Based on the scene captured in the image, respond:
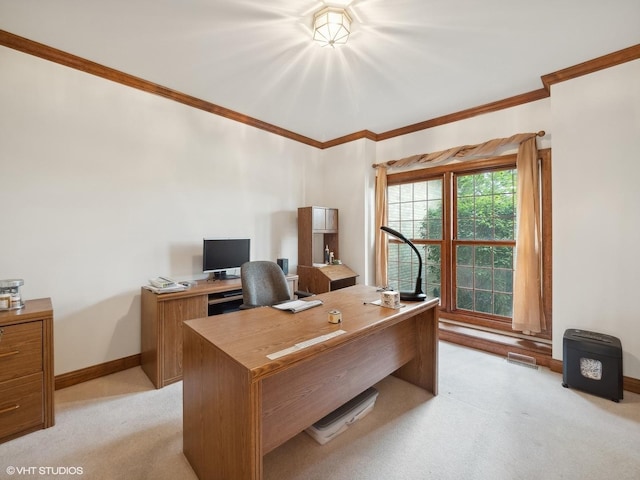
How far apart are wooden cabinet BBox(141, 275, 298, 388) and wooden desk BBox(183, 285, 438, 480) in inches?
37.2

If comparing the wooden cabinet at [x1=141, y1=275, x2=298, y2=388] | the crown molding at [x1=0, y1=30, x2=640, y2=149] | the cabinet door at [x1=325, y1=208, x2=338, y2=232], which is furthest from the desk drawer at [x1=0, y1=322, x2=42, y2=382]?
the cabinet door at [x1=325, y1=208, x2=338, y2=232]

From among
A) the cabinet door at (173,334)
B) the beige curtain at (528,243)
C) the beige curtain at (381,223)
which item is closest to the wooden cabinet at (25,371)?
the cabinet door at (173,334)

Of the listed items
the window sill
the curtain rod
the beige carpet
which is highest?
the curtain rod

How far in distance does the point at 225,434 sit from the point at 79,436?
51.2 inches

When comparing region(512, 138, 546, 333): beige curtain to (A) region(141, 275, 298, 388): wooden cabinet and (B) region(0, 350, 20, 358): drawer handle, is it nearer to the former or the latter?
(A) region(141, 275, 298, 388): wooden cabinet

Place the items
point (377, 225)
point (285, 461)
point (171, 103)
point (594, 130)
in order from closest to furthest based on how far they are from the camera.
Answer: point (285, 461) < point (594, 130) < point (171, 103) < point (377, 225)

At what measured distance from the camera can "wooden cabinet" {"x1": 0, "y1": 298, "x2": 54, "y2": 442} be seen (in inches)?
67.4

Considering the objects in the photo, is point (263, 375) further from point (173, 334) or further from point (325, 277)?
point (325, 277)

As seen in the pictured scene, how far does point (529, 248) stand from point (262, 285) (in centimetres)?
269

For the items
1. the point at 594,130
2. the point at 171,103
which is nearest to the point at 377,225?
the point at 594,130

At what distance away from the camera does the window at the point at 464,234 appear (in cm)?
320

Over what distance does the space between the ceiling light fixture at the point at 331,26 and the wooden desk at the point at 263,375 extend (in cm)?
196

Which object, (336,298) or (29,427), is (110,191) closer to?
(29,427)

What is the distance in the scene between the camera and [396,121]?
3.71m
